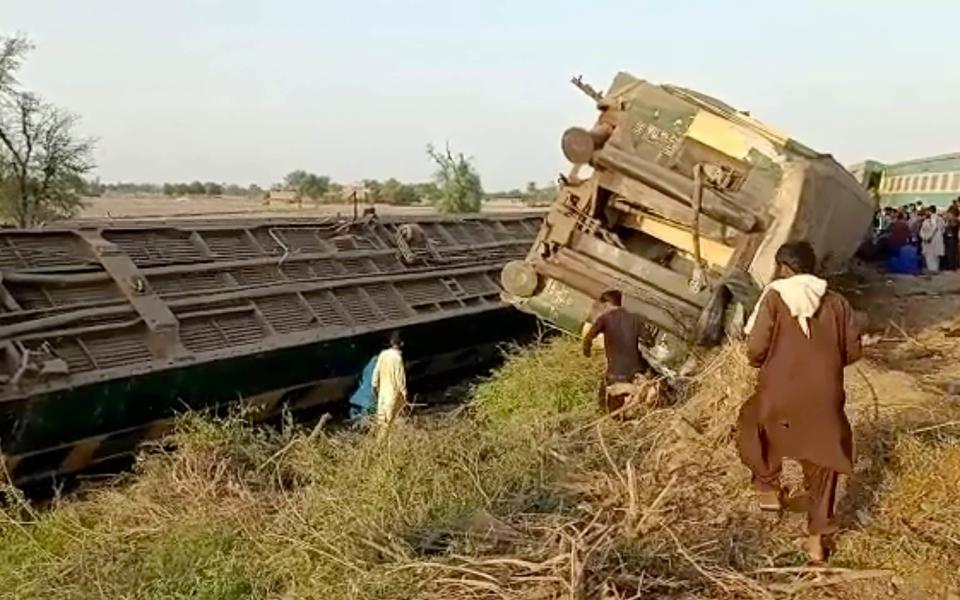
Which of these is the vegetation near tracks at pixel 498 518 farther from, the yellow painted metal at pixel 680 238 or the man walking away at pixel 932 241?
the man walking away at pixel 932 241

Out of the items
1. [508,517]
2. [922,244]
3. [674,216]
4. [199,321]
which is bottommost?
[508,517]

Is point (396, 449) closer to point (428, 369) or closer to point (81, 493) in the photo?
point (81, 493)

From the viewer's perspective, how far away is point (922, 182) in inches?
1061

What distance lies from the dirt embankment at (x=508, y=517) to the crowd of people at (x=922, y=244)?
11.8 m

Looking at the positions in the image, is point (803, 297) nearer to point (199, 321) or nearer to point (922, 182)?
point (199, 321)

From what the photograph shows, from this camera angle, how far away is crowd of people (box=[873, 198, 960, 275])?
1856 cm

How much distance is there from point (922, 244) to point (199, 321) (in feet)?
45.1

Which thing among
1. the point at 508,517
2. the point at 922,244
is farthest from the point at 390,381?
the point at 922,244

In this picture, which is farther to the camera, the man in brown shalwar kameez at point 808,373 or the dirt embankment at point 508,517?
the man in brown shalwar kameez at point 808,373

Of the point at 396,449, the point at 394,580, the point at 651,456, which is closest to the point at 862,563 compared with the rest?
the point at 651,456

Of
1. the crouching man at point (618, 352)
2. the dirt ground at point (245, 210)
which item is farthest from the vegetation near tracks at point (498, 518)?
the dirt ground at point (245, 210)

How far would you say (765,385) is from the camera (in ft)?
17.1

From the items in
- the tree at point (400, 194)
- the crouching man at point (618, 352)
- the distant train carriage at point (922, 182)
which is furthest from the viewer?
the tree at point (400, 194)

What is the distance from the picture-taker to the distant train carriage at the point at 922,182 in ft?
81.5
